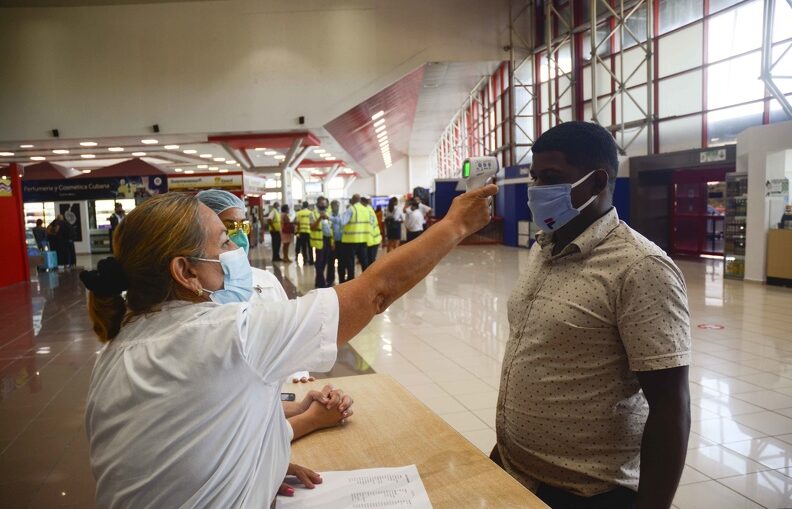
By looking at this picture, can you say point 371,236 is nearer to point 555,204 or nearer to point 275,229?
point 275,229

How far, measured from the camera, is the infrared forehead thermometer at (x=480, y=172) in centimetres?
129

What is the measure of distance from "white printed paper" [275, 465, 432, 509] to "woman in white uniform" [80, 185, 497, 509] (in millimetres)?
210

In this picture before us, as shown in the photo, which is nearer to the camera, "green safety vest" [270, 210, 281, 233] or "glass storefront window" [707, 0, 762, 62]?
"glass storefront window" [707, 0, 762, 62]

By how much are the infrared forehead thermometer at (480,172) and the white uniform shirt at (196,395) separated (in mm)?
511

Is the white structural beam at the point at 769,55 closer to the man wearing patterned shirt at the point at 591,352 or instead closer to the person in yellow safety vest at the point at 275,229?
the man wearing patterned shirt at the point at 591,352

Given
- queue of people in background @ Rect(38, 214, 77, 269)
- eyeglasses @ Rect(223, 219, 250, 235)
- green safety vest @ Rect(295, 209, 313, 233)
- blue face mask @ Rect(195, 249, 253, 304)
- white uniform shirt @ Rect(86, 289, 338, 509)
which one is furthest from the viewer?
queue of people in background @ Rect(38, 214, 77, 269)

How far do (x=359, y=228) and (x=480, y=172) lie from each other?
7.75 metres

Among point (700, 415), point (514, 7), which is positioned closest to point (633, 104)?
point (514, 7)

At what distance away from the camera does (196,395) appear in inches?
34.5

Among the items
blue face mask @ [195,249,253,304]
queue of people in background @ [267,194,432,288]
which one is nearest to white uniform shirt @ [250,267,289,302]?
blue face mask @ [195,249,253,304]

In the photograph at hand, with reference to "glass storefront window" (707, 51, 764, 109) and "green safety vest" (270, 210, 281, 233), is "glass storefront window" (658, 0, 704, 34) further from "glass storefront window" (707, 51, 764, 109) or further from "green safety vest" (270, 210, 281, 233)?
"green safety vest" (270, 210, 281, 233)

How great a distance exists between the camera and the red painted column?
1151 centimetres

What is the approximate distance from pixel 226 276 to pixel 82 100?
15.5 m

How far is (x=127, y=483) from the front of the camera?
912 millimetres
